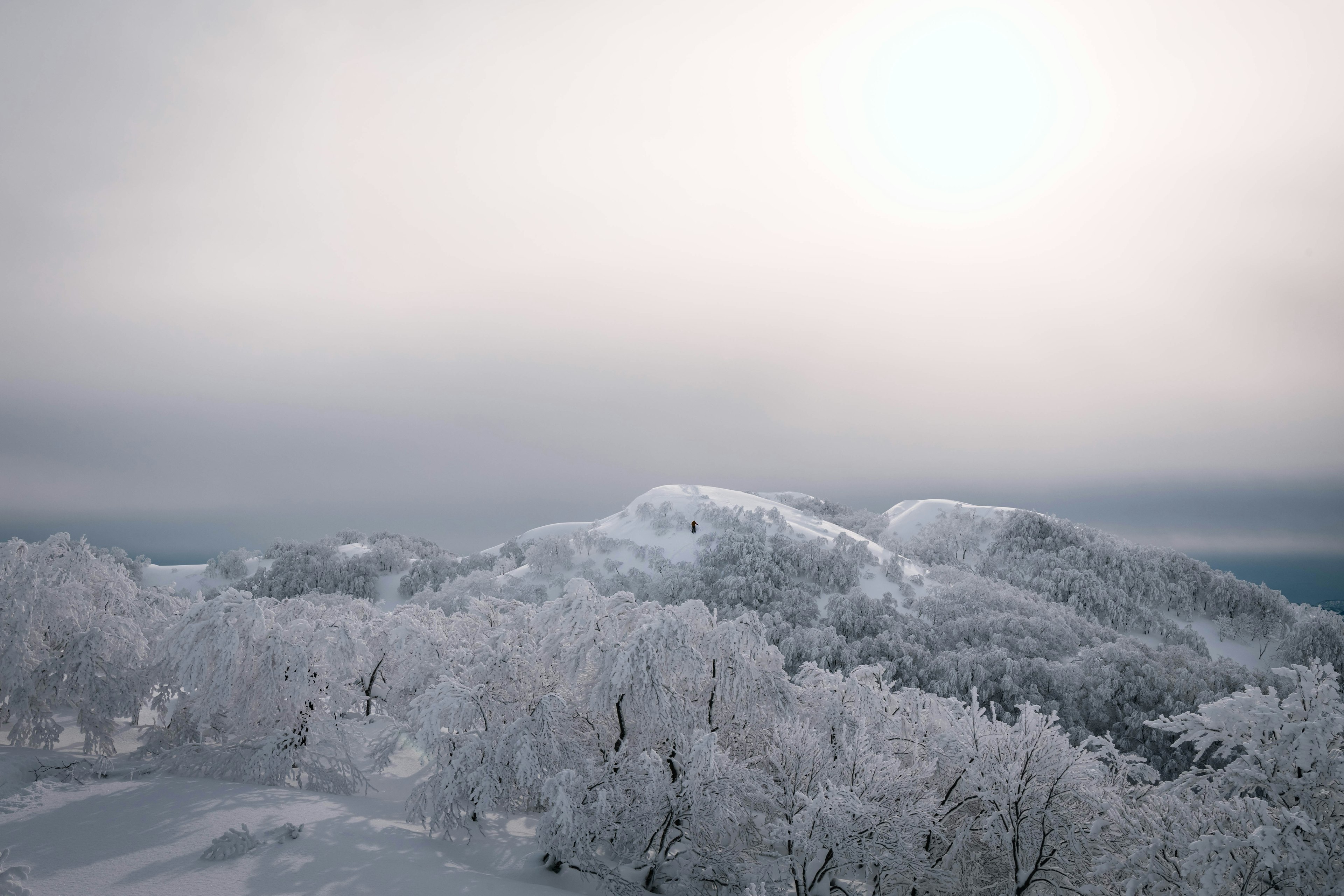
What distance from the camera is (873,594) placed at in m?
53.1

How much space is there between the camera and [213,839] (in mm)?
12047

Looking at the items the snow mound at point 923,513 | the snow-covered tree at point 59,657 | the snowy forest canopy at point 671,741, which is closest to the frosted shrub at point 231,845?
the snowy forest canopy at point 671,741

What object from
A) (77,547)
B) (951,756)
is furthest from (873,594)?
(77,547)

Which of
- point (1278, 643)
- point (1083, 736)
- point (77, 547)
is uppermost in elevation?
point (77, 547)

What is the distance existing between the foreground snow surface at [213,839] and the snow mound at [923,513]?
90529 mm

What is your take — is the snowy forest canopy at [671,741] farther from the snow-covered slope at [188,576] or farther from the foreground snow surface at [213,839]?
the snow-covered slope at [188,576]

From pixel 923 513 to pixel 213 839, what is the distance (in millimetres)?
106508

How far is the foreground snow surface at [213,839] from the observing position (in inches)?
418

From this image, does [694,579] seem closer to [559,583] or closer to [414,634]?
[559,583]

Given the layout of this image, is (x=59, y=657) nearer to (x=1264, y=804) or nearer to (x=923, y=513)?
(x=1264, y=804)

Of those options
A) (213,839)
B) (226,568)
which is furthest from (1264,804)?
(226,568)

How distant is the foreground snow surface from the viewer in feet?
34.9

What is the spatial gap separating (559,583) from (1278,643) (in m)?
72.6

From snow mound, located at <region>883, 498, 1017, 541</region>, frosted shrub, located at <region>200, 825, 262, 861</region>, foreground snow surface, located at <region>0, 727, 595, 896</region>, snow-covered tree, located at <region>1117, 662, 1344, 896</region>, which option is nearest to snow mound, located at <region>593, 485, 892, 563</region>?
snow mound, located at <region>883, 498, 1017, 541</region>
